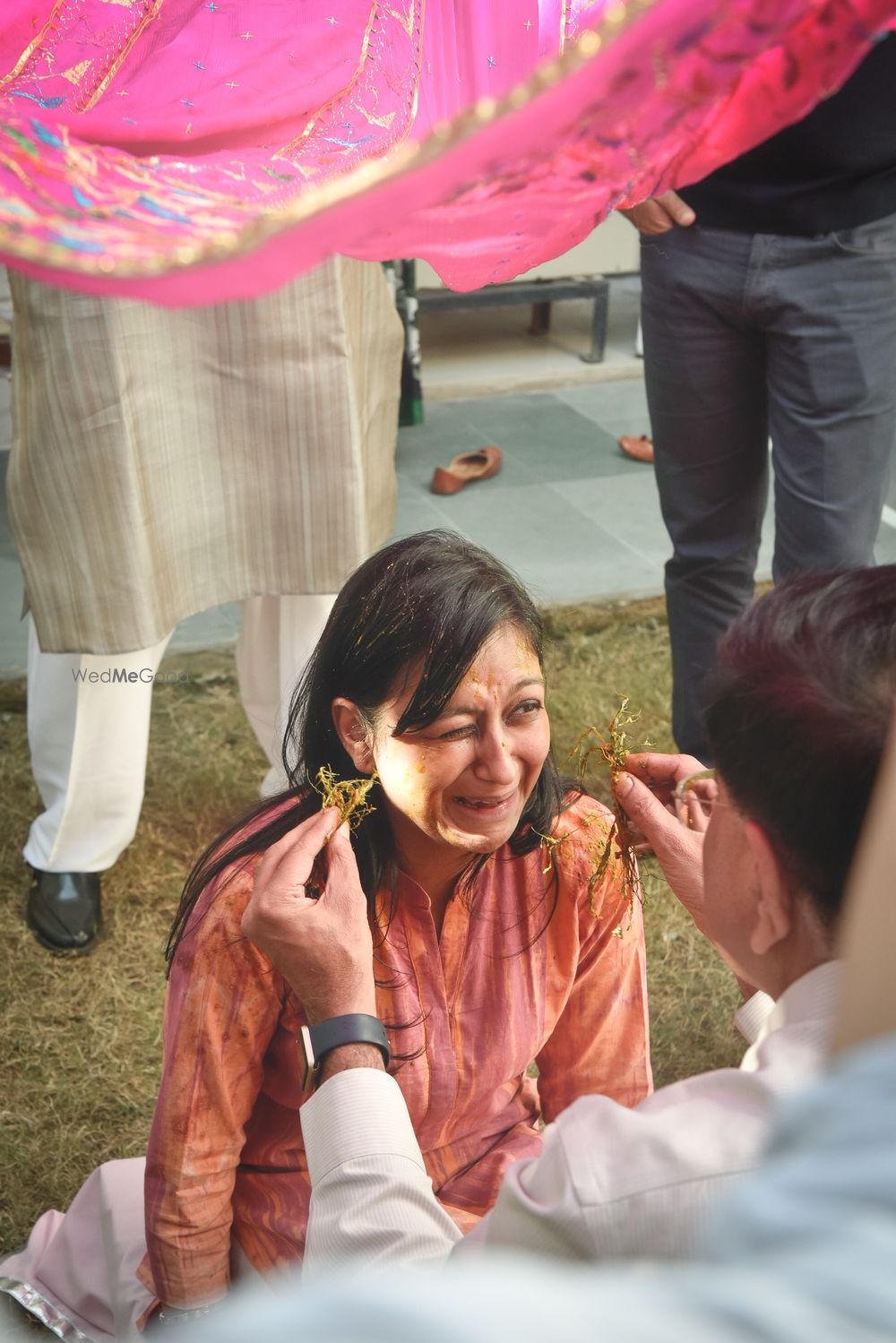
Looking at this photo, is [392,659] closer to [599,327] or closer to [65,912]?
[65,912]

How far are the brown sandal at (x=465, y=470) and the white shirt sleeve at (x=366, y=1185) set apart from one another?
318 cm

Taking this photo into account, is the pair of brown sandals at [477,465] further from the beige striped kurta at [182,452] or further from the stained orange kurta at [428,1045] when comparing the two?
the stained orange kurta at [428,1045]

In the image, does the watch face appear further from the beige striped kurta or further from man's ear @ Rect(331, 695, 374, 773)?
the beige striped kurta

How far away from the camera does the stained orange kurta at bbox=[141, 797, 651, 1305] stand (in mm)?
1389

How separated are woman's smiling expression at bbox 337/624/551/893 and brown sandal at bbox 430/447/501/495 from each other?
2.79 meters

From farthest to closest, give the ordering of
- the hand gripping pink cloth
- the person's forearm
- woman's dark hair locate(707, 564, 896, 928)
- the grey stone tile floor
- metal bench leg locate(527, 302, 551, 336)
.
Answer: metal bench leg locate(527, 302, 551, 336) < the grey stone tile floor < the person's forearm < woman's dark hair locate(707, 564, 896, 928) < the hand gripping pink cloth

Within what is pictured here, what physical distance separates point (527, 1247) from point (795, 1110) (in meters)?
0.36

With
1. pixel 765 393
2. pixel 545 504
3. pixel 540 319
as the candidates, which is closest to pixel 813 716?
pixel 765 393

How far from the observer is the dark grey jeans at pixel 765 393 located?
83.5 inches

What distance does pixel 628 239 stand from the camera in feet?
18.1
